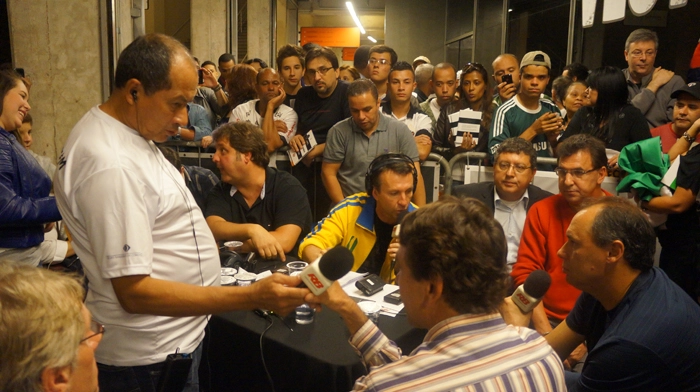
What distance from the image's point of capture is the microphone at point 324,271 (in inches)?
62.7

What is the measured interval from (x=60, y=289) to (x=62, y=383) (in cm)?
19

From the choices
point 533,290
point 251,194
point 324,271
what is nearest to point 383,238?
point 251,194

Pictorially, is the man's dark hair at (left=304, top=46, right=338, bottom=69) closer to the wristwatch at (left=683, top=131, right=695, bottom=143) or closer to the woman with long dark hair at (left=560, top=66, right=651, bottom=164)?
the woman with long dark hair at (left=560, top=66, right=651, bottom=164)

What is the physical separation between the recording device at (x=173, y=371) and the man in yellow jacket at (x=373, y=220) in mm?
1455

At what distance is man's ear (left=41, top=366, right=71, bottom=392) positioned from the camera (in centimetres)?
108

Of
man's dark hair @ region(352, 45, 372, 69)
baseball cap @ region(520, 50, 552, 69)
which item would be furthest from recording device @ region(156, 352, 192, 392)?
man's dark hair @ region(352, 45, 372, 69)

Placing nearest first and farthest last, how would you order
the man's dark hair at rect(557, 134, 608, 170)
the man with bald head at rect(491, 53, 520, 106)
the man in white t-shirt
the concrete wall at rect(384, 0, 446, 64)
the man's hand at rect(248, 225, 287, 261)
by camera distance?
the man in white t-shirt
the man's hand at rect(248, 225, 287, 261)
the man's dark hair at rect(557, 134, 608, 170)
the man with bald head at rect(491, 53, 520, 106)
the concrete wall at rect(384, 0, 446, 64)

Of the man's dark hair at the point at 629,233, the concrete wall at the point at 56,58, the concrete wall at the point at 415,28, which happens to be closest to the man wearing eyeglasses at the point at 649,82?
the man's dark hair at the point at 629,233

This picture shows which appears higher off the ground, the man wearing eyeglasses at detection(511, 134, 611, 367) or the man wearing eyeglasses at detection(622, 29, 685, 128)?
the man wearing eyeglasses at detection(622, 29, 685, 128)

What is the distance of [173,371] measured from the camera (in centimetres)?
177

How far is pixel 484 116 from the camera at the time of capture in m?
4.90

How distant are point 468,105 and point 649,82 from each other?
1537 mm

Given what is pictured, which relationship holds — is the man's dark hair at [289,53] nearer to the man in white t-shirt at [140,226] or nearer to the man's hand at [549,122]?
the man's hand at [549,122]

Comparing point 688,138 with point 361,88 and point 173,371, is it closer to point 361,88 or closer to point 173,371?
point 361,88
